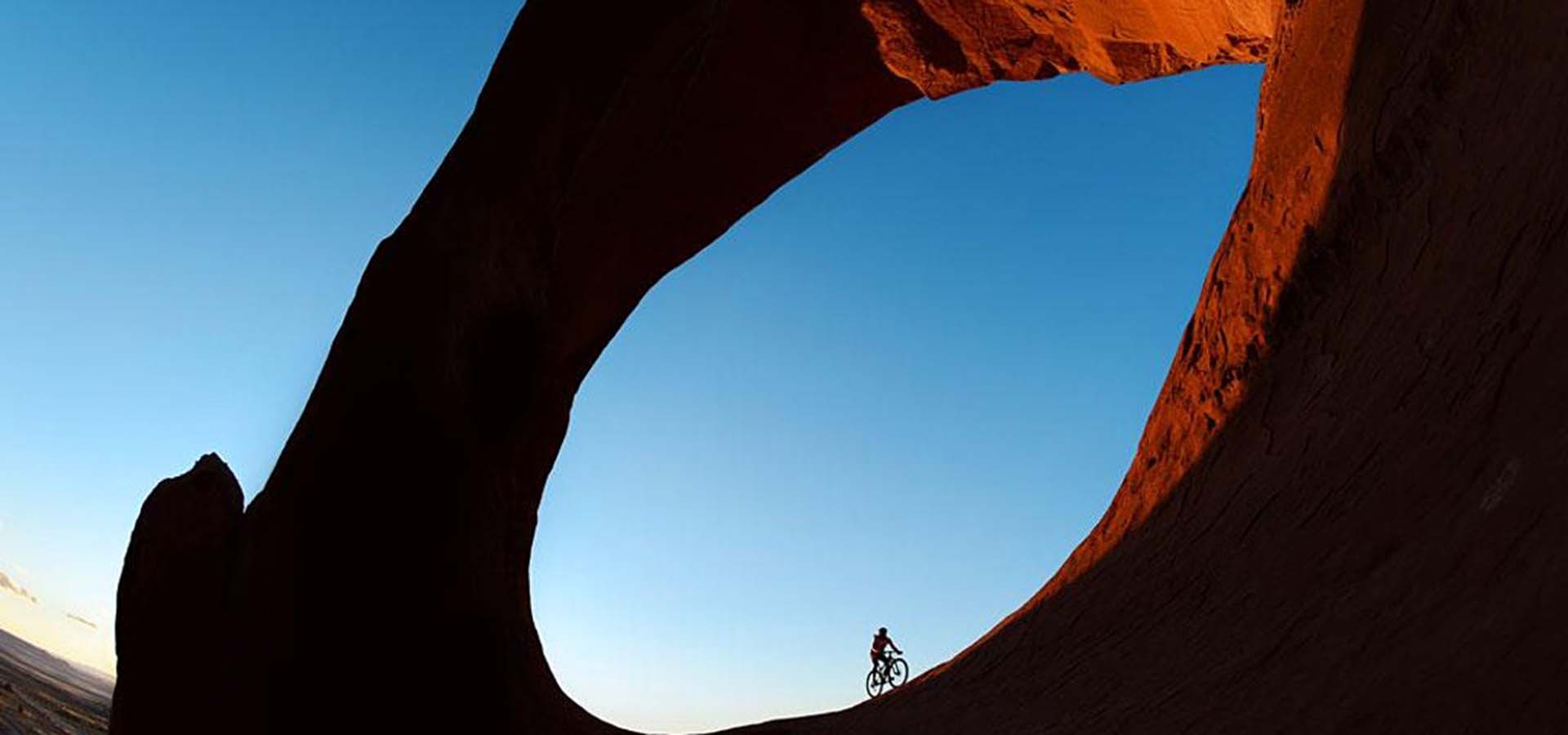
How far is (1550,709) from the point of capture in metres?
1.93

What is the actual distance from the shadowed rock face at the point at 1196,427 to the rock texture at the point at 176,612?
0.26 feet

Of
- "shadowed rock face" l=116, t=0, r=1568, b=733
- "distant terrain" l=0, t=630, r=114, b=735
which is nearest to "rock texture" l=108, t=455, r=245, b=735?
"shadowed rock face" l=116, t=0, r=1568, b=733

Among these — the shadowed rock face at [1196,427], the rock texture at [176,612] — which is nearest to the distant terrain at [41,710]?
the rock texture at [176,612]

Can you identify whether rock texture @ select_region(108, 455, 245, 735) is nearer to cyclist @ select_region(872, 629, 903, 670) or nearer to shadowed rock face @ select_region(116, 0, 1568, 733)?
shadowed rock face @ select_region(116, 0, 1568, 733)

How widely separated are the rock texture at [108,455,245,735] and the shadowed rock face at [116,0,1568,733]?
0.26 feet

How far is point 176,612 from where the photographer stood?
4637 millimetres

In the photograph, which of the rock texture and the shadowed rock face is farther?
the rock texture

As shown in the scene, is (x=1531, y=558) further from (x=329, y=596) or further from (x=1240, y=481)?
(x=329, y=596)

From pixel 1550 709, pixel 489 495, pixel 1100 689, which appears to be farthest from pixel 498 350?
pixel 1550 709

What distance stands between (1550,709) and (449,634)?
413cm

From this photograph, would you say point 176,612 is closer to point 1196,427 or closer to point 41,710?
point 1196,427

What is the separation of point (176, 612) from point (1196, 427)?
4.94m

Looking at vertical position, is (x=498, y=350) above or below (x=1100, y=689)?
above

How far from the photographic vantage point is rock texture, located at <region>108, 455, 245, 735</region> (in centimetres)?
453
